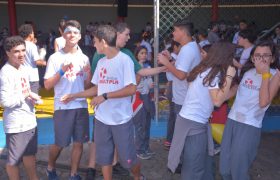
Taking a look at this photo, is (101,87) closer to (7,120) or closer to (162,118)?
(7,120)

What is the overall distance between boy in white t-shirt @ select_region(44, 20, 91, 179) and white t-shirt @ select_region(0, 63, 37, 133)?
0.87 feet

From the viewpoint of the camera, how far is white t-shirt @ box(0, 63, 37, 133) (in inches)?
120

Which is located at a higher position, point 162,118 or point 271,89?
point 271,89

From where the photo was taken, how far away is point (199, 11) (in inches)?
804

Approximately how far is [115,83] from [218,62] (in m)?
0.90

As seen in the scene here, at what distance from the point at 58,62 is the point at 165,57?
3.33 ft

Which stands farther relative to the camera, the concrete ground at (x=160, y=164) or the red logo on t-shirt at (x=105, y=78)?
the concrete ground at (x=160, y=164)

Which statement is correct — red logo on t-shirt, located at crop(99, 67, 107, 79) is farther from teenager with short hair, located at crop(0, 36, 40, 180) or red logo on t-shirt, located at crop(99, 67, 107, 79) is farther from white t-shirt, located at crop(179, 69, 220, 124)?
white t-shirt, located at crop(179, 69, 220, 124)

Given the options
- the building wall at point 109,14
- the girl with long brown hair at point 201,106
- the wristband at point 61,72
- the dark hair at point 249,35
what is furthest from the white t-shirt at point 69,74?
the building wall at point 109,14

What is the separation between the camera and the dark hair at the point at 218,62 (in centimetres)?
274

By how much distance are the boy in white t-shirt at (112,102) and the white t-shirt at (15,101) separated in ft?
2.02

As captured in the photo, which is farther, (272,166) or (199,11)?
(199,11)

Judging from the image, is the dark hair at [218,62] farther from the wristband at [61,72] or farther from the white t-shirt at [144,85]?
the white t-shirt at [144,85]

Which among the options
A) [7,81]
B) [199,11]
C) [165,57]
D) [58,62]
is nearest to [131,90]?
[165,57]
